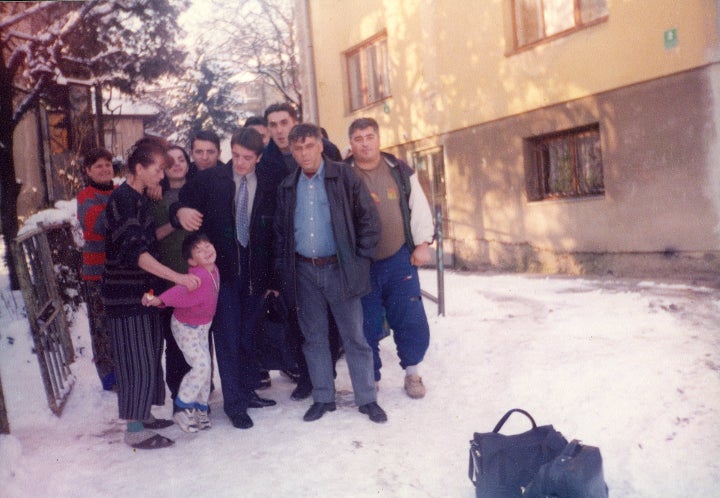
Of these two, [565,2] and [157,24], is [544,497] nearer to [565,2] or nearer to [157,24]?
[565,2]

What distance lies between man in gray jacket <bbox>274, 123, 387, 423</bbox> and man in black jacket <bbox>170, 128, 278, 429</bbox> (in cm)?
16

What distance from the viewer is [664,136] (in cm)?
798

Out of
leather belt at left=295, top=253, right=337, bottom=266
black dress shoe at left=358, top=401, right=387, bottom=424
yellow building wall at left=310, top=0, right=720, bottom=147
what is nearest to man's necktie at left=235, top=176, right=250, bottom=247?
leather belt at left=295, top=253, right=337, bottom=266

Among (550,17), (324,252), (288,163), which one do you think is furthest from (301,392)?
(550,17)

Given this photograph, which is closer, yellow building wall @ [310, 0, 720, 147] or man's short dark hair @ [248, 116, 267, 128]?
man's short dark hair @ [248, 116, 267, 128]

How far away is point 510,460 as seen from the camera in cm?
288

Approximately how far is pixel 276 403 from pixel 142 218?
1.73 metres

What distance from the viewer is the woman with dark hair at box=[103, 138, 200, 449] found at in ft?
12.5

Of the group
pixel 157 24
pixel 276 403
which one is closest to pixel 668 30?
pixel 276 403

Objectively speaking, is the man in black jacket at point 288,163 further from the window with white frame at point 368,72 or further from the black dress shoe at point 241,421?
the window with white frame at point 368,72

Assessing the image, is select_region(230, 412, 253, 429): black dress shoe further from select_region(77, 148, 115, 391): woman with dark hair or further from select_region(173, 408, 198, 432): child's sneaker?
select_region(77, 148, 115, 391): woman with dark hair

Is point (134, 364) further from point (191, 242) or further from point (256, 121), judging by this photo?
point (256, 121)

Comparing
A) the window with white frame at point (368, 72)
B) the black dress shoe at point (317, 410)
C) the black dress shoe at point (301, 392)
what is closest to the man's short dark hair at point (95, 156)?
the black dress shoe at point (301, 392)

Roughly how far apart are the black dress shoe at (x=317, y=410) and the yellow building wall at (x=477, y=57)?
6220 mm
